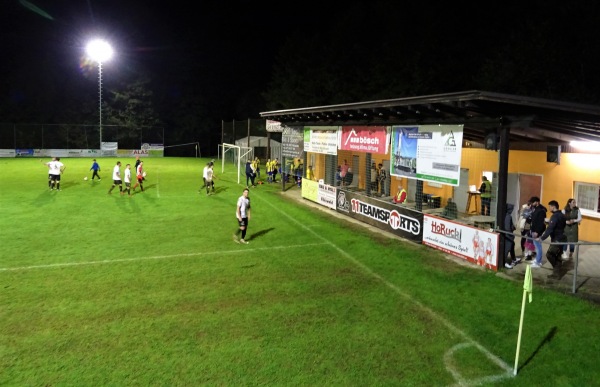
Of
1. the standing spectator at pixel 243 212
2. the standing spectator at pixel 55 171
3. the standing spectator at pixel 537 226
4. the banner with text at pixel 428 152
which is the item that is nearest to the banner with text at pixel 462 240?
the standing spectator at pixel 537 226

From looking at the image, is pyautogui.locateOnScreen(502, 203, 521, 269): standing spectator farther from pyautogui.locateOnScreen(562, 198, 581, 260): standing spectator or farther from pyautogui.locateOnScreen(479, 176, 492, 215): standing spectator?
pyautogui.locateOnScreen(479, 176, 492, 215): standing spectator

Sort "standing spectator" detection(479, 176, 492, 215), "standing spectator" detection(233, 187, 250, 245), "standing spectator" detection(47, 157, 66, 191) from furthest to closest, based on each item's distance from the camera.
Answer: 1. "standing spectator" detection(47, 157, 66, 191)
2. "standing spectator" detection(479, 176, 492, 215)
3. "standing spectator" detection(233, 187, 250, 245)

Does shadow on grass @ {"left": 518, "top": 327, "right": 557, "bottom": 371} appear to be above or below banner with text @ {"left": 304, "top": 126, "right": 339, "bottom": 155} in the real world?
below

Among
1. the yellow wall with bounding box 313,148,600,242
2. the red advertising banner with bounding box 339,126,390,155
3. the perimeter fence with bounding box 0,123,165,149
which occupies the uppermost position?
the perimeter fence with bounding box 0,123,165,149

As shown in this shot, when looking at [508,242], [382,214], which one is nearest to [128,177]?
[382,214]

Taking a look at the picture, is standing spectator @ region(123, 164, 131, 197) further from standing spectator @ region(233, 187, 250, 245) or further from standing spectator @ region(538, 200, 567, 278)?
standing spectator @ region(538, 200, 567, 278)

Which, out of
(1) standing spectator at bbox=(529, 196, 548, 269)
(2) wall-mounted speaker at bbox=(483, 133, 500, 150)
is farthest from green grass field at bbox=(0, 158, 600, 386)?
(2) wall-mounted speaker at bbox=(483, 133, 500, 150)

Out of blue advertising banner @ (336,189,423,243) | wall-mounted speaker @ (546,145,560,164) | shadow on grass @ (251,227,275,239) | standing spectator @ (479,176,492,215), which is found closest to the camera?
blue advertising banner @ (336,189,423,243)

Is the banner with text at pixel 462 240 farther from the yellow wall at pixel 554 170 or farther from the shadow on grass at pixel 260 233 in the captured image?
the shadow on grass at pixel 260 233

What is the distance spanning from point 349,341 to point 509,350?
2.72 m

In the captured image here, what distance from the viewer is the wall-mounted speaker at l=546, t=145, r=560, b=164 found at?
1520cm

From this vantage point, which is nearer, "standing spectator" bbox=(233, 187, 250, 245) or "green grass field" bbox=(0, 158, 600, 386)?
"green grass field" bbox=(0, 158, 600, 386)

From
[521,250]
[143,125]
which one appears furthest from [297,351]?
[143,125]

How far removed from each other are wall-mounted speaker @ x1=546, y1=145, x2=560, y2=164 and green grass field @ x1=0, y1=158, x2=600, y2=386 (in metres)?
5.73
